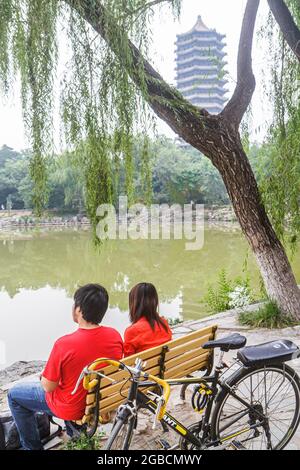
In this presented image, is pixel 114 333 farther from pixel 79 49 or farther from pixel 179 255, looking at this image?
pixel 179 255

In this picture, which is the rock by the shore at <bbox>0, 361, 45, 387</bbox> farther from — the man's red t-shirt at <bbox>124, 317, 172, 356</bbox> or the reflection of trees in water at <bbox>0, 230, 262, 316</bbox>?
the reflection of trees in water at <bbox>0, 230, 262, 316</bbox>

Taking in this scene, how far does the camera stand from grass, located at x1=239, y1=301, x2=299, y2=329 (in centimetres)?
428

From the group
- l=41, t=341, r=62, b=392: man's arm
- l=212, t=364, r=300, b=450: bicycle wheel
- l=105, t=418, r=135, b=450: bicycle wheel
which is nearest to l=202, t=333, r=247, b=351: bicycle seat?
l=212, t=364, r=300, b=450: bicycle wheel

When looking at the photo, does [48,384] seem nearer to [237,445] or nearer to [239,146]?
[237,445]

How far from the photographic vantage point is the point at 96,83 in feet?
10.3

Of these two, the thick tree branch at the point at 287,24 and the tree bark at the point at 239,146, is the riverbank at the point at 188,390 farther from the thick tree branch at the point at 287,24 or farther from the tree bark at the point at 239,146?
the thick tree branch at the point at 287,24

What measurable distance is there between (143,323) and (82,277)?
927 cm

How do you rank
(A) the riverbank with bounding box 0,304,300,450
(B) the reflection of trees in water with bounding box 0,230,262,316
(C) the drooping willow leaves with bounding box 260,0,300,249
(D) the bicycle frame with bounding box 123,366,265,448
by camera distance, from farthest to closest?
(B) the reflection of trees in water with bounding box 0,230,262,316
(C) the drooping willow leaves with bounding box 260,0,300,249
(A) the riverbank with bounding box 0,304,300,450
(D) the bicycle frame with bounding box 123,366,265,448

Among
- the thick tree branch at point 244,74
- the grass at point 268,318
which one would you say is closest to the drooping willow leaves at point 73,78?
the thick tree branch at point 244,74

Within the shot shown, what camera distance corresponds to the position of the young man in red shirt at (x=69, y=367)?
175 centimetres

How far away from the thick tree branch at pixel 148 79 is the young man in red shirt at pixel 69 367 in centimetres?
186

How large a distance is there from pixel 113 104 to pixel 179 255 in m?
11.8

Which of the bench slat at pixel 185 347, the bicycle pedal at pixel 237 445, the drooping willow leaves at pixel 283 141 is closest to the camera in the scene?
the bicycle pedal at pixel 237 445

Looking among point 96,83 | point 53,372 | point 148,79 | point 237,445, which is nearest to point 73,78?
point 96,83
